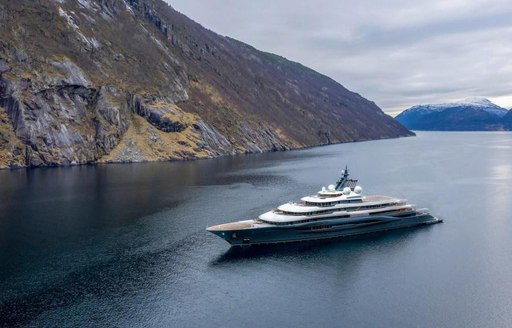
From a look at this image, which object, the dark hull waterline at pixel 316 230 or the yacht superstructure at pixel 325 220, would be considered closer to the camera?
the dark hull waterline at pixel 316 230

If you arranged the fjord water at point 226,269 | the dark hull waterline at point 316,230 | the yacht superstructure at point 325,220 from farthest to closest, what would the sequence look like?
1. the yacht superstructure at point 325,220
2. the dark hull waterline at point 316,230
3. the fjord water at point 226,269

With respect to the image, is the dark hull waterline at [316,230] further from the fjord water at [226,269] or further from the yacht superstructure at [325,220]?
the fjord water at [226,269]

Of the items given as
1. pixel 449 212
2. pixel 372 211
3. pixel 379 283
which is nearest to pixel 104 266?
pixel 379 283

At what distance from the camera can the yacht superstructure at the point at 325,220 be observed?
91750mm

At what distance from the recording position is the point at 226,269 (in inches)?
3100

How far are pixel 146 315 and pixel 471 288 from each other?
159 ft

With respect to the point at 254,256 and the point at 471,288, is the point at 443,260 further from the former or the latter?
the point at 254,256

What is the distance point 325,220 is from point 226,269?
28.4 meters

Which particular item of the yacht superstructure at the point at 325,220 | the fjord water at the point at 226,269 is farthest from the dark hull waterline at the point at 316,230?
the fjord water at the point at 226,269

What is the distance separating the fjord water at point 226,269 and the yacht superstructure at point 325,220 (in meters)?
3.10

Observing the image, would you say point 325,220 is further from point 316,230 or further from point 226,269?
point 226,269

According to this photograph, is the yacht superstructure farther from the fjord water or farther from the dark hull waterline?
the fjord water

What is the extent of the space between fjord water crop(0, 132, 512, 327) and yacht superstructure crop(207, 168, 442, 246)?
310 centimetres

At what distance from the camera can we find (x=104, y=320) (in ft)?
194
